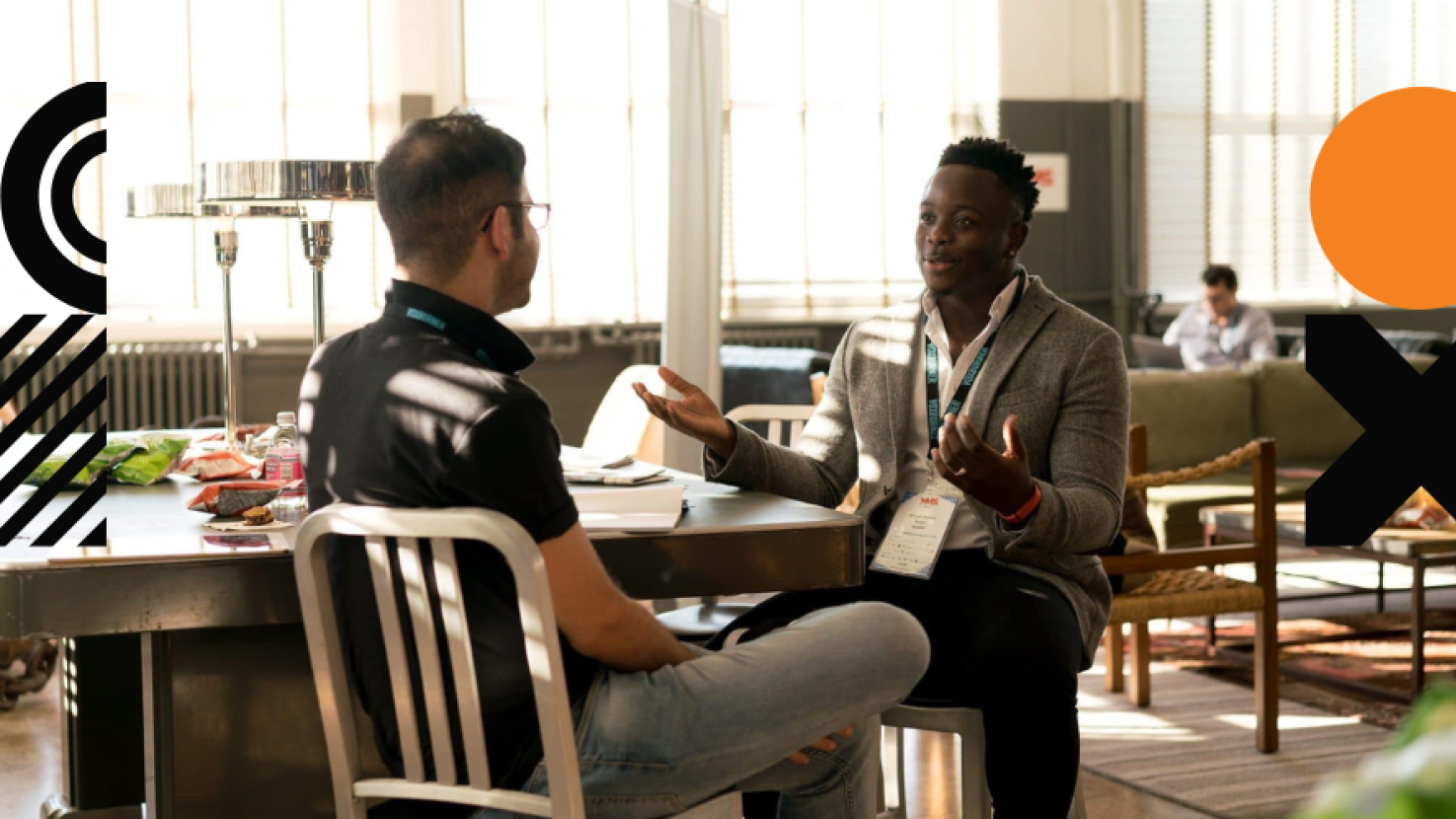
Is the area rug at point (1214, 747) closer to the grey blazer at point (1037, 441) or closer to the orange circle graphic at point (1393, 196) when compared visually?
the grey blazer at point (1037, 441)

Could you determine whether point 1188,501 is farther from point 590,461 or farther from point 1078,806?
point 590,461

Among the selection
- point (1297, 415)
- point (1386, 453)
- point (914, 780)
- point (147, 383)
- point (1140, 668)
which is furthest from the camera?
point (147, 383)

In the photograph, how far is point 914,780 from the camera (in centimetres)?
362

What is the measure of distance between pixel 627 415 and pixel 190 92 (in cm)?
511

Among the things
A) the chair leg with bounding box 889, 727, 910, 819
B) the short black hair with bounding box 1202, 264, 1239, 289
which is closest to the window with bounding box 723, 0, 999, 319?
the short black hair with bounding box 1202, 264, 1239, 289

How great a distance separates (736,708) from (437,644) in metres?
0.33

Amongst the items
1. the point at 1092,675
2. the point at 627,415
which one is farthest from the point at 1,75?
the point at 1092,675

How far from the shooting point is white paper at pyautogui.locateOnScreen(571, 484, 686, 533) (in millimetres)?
1987

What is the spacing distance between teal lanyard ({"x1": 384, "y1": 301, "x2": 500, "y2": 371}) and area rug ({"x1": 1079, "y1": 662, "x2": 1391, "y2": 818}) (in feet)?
7.06

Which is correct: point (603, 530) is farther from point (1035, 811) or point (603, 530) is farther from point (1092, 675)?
point (1092, 675)

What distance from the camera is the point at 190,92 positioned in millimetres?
8156

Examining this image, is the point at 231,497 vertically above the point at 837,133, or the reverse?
the point at 837,133

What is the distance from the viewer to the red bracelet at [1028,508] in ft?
7.52

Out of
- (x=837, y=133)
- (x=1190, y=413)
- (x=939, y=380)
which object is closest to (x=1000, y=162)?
(x=939, y=380)
